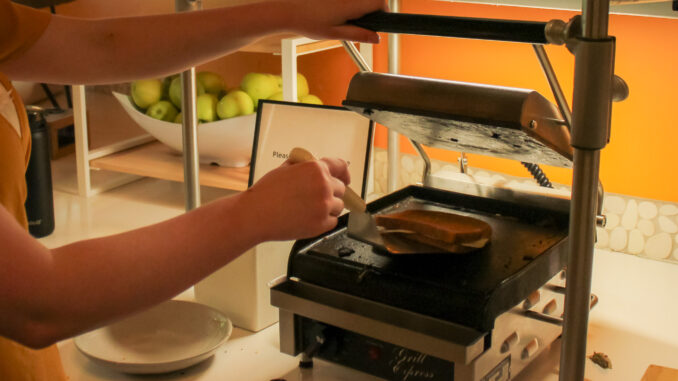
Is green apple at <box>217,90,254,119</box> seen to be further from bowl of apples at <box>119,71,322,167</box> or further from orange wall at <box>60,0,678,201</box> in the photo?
orange wall at <box>60,0,678,201</box>

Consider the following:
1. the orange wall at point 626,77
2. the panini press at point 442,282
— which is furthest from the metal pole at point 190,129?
the orange wall at point 626,77

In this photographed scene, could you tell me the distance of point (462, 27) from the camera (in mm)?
724

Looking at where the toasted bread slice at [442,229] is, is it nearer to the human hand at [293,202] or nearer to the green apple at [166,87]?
the human hand at [293,202]

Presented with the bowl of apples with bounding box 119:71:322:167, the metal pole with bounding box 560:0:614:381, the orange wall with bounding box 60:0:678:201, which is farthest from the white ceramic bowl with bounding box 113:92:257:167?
the metal pole with bounding box 560:0:614:381

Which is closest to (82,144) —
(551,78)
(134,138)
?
(134,138)

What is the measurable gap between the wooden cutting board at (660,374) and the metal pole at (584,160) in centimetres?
32

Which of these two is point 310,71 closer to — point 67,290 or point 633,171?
point 633,171

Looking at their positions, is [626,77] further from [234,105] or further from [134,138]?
[134,138]

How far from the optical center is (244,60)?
229 cm

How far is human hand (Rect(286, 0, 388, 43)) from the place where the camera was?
879 mm

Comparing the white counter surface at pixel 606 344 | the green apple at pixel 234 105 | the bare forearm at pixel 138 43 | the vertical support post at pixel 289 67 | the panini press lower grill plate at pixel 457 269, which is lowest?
the white counter surface at pixel 606 344

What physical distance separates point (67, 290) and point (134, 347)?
2.06ft

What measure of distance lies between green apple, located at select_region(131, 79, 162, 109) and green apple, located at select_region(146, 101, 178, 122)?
25mm

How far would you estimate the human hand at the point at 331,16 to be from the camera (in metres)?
0.88
